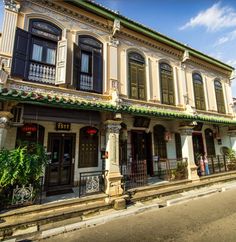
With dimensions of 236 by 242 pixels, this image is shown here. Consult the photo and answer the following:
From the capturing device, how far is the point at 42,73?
22.8ft

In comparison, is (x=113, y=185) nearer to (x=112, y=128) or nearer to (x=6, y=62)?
(x=112, y=128)

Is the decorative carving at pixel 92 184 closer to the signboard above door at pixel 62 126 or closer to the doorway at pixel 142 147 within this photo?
the signboard above door at pixel 62 126

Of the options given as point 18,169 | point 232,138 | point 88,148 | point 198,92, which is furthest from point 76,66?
point 232,138

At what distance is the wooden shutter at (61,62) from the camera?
272 inches

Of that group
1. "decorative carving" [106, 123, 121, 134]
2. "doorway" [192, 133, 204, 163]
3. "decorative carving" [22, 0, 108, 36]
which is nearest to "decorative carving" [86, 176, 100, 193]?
"decorative carving" [106, 123, 121, 134]

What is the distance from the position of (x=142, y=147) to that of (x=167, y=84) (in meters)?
4.33

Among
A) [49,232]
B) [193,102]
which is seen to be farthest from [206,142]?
[49,232]

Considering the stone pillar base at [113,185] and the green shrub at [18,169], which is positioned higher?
the green shrub at [18,169]

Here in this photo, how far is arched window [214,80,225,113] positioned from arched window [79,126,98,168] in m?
10.4

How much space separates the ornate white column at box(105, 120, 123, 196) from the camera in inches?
250

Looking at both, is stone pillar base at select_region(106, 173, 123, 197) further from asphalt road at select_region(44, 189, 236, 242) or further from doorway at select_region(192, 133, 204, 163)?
doorway at select_region(192, 133, 204, 163)

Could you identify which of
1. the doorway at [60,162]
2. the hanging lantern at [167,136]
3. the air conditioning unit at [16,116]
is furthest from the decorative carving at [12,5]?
the hanging lantern at [167,136]

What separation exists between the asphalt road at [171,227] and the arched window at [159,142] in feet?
13.3

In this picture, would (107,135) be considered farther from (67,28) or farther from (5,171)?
(67,28)
